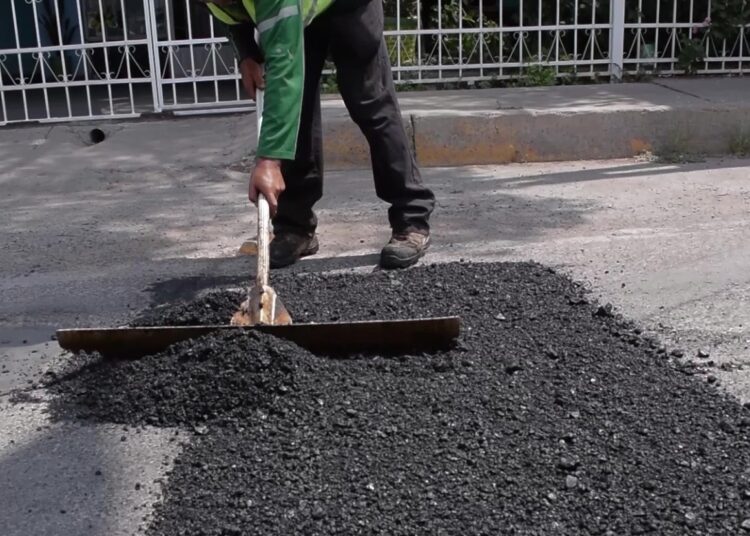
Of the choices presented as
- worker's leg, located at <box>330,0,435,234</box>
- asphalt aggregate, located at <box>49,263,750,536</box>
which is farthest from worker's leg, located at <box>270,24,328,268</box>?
asphalt aggregate, located at <box>49,263,750,536</box>

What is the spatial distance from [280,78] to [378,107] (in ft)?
3.61

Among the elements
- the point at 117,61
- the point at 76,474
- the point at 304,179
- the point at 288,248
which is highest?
the point at 117,61

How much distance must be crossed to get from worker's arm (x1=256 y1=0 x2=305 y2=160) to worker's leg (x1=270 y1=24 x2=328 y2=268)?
1.02 meters

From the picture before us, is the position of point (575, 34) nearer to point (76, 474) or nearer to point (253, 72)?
point (253, 72)

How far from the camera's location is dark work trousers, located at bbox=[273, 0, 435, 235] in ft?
13.6

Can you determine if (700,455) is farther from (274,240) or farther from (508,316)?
(274,240)

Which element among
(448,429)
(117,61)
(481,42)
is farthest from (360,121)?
(117,61)

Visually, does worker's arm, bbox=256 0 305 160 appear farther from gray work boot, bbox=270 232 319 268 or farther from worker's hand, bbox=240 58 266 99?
gray work boot, bbox=270 232 319 268

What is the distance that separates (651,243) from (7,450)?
9.70 feet

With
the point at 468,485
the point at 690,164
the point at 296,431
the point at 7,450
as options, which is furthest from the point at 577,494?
the point at 690,164

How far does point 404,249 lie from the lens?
4.40m

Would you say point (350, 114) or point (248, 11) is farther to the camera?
point (350, 114)

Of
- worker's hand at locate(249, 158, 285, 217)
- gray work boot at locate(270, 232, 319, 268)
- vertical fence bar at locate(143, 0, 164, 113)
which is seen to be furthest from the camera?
vertical fence bar at locate(143, 0, 164, 113)

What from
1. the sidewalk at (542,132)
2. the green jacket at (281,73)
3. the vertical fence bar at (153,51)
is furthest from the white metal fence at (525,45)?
the green jacket at (281,73)
